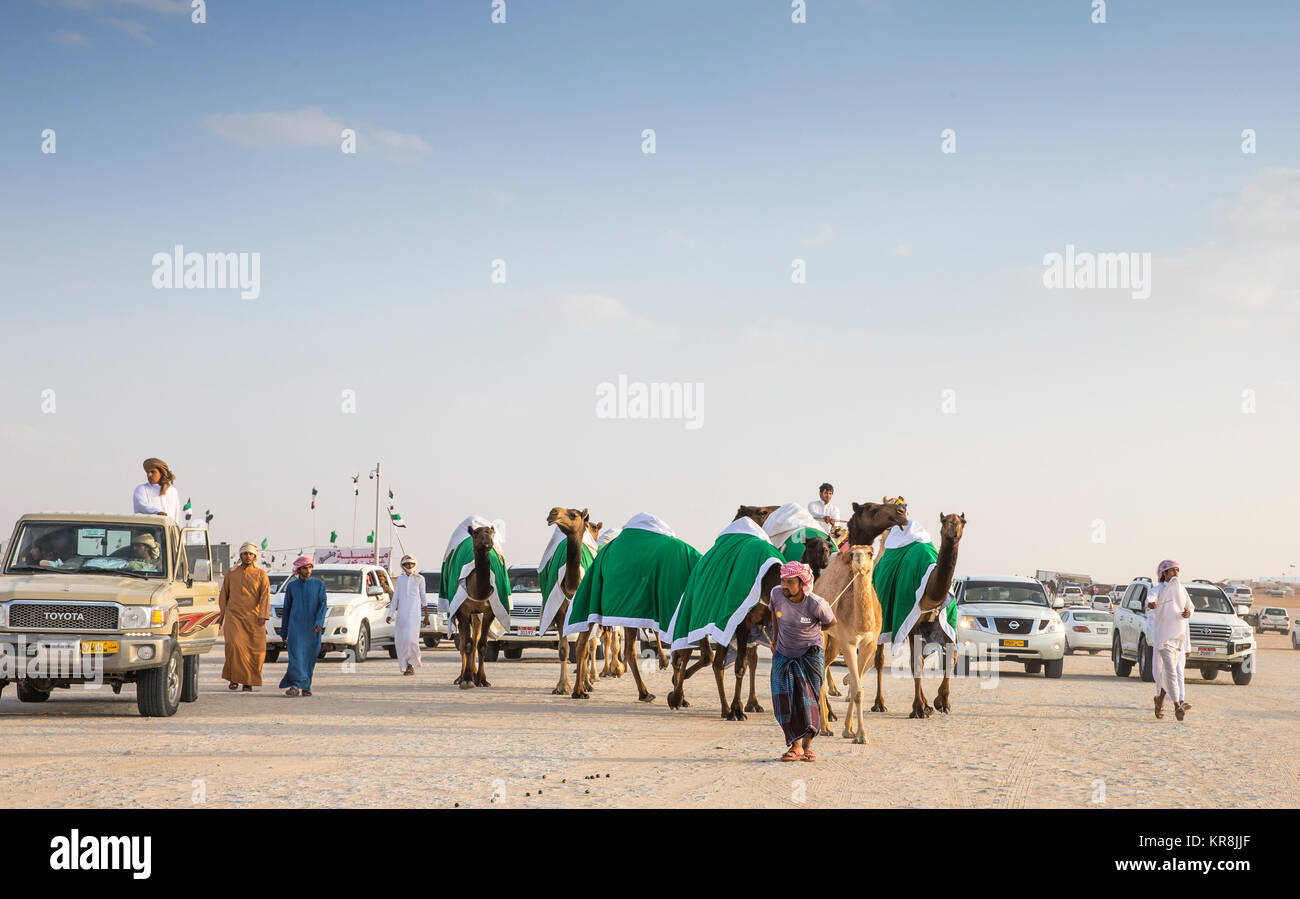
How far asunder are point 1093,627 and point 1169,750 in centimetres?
2740

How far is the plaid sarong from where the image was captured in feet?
40.8

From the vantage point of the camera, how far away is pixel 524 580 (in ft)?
103

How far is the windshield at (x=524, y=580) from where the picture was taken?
30797 millimetres

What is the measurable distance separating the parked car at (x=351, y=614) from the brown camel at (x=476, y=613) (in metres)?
6.01

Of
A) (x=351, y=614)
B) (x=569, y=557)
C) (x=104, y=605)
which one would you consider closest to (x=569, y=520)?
(x=569, y=557)

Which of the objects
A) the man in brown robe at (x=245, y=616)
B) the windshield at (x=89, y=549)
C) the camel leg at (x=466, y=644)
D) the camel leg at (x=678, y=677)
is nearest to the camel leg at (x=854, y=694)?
the camel leg at (x=678, y=677)

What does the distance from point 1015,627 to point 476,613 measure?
1131 centimetres

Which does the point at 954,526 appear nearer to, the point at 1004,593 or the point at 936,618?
the point at 936,618

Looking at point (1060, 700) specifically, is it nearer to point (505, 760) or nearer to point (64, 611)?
point (505, 760)

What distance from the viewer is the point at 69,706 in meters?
17.1

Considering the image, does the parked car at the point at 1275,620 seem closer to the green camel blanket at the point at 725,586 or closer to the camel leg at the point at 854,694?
the green camel blanket at the point at 725,586

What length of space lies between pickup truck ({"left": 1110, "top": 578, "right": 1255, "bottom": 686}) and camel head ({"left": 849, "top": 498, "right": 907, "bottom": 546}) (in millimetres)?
11240

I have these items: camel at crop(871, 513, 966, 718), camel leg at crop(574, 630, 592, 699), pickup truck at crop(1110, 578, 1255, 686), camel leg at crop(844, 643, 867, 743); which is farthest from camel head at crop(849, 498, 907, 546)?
pickup truck at crop(1110, 578, 1255, 686)
